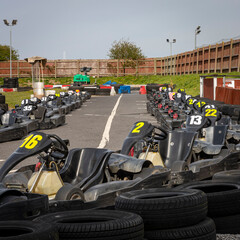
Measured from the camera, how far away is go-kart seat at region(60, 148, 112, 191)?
5.46m

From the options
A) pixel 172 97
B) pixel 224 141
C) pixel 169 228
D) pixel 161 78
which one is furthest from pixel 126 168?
pixel 161 78

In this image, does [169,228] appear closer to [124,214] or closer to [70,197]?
[124,214]

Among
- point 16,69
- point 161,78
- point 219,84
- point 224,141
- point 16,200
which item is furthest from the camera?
point 16,69

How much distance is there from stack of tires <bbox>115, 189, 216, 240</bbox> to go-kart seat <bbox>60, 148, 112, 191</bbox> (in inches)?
67.0

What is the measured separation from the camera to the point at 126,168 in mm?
5770

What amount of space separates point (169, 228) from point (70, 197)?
1272 mm

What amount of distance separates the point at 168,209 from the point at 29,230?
106cm

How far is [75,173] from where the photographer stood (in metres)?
5.59

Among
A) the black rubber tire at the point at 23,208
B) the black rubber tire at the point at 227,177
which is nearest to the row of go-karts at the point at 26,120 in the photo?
the black rubber tire at the point at 227,177

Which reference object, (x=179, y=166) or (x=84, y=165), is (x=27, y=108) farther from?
(x=84, y=165)

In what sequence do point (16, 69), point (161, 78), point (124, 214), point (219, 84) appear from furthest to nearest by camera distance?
1. point (16, 69)
2. point (161, 78)
3. point (219, 84)
4. point (124, 214)

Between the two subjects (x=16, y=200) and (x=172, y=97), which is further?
(x=172, y=97)

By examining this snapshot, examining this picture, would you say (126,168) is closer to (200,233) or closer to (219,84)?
(200,233)

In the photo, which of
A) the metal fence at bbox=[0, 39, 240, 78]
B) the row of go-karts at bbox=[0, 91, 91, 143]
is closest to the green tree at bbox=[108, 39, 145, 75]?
the metal fence at bbox=[0, 39, 240, 78]
